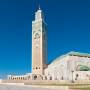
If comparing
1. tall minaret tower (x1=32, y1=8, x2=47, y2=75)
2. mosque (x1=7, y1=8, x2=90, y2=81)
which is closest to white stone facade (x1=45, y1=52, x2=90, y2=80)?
mosque (x1=7, y1=8, x2=90, y2=81)

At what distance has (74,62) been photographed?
9062 centimetres

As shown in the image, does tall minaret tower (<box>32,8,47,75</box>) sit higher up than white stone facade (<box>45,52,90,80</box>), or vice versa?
tall minaret tower (<box>32,8,47,75</box>)

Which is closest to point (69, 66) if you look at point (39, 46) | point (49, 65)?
point (49, 65)

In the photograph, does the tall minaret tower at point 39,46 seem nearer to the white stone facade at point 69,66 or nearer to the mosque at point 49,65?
the mosque at point 49,65

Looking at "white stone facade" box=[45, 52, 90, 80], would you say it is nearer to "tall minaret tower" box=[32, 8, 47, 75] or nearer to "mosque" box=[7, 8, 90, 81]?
"mosque" box=[7, 8, 90, 81]

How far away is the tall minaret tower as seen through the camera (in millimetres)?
102750

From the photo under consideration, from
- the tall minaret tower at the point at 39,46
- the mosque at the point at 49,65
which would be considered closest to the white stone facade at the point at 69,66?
the mosque at the point at 49,65

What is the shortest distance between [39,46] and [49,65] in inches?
398

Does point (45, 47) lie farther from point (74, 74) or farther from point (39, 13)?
point (74, 74)

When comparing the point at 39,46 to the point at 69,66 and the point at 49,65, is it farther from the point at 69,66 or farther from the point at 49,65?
the point at 69,66

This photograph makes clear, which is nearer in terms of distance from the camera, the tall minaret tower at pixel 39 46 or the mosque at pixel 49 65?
the mosque at pixel 49 65

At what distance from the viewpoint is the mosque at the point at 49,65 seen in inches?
3474

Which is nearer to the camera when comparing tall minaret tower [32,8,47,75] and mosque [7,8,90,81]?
mosque [7,8,90,81]

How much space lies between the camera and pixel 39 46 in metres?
104
